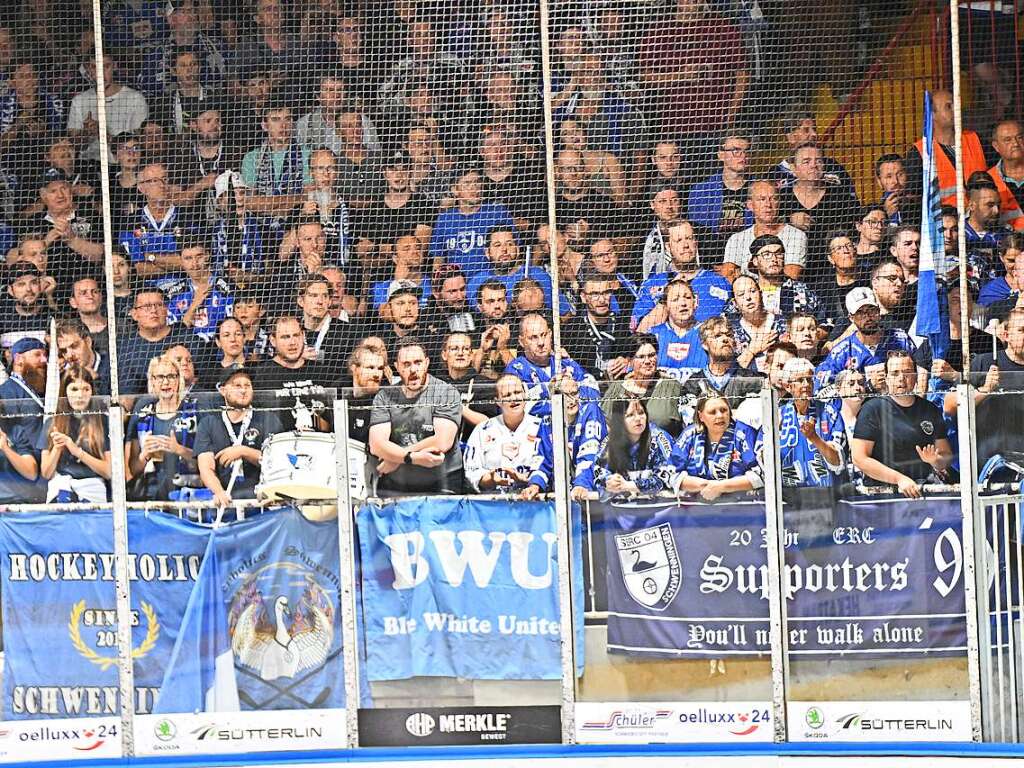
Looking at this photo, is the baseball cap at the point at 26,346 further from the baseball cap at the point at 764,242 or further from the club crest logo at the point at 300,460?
the baseball cap at the point at 764,242

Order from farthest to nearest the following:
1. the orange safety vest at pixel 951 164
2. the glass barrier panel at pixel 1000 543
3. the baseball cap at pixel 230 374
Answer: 1. the baseball cap at pixel 230 374
2. the orange safety vest at pixel 951 164
3. the glass barrier panel at pixel 1000 543

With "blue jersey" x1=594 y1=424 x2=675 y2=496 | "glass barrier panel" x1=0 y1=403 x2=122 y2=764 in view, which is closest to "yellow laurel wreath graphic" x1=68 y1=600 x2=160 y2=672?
"glass barrier panel" x1=0 y1=403 x2=122 y2=764

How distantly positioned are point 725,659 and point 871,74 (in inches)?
131

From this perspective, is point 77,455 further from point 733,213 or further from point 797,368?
point 797,368

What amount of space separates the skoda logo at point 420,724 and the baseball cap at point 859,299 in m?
3.15

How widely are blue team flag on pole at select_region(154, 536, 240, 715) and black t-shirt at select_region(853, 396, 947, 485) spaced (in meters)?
3.53

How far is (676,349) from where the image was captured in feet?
24.6

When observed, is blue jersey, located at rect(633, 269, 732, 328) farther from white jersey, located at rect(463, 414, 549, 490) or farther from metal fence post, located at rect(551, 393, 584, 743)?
white jersey, located at rect(463, 414, 549, 490)

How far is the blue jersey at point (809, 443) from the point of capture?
7277 millimetres

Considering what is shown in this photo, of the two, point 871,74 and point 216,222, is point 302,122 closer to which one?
point 216,222

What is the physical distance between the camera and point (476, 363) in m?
7.54

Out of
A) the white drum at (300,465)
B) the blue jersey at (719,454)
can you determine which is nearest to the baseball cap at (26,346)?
the white drum at (300,465)

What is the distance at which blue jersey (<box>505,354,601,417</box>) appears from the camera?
7.42m

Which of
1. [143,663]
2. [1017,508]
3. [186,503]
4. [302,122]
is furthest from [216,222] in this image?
[1017,508]
